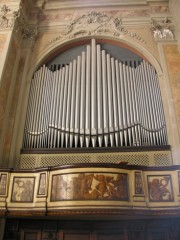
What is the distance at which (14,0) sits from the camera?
7590mm

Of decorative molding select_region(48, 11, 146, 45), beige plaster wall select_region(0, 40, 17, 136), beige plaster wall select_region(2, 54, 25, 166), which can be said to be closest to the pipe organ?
beige plaster wall select_region(2, 54, 25, 166)

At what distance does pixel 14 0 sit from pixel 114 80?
A: 12.4 ft

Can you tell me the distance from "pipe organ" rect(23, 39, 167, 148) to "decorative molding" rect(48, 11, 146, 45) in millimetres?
830

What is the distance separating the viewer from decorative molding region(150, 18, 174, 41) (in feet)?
→ 25.3

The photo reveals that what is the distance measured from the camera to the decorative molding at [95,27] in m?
8.04

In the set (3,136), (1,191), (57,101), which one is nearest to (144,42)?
(57,101)

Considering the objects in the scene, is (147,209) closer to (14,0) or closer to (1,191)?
(1,191)

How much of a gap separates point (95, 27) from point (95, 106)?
3106 mm

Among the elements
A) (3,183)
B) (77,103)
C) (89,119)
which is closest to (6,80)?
(77,103)

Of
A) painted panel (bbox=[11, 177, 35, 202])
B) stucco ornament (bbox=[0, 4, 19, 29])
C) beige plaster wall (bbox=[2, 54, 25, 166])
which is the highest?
stucco ornament (bbox=[0, 4, 19, 29])

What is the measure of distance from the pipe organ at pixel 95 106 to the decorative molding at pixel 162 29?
39.6 inches

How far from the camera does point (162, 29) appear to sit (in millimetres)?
7918

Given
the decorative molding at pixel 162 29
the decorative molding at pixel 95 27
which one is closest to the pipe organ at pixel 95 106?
the decorative molding at pixel 95 27

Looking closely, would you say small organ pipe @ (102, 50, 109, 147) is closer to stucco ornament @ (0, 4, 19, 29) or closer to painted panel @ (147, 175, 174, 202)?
painted panel @ (147, 175, 174, 202)
